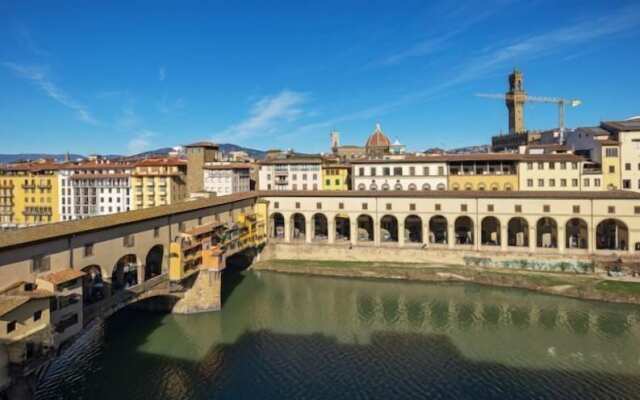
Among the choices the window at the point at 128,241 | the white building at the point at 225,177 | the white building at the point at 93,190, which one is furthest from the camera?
the white building at the point at 93,190

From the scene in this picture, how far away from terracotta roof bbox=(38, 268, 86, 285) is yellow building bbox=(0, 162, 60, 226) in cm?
7845

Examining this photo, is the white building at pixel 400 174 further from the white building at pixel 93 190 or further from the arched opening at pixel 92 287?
the white building at pixel 93 190

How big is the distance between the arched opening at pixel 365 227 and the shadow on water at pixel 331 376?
35191 mm

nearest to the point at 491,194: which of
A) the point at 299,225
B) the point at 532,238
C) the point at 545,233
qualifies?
the point at 532,238

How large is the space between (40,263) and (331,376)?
63.2ft

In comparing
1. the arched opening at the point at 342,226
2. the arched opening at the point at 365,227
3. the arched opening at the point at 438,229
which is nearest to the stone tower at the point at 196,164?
the arched opening at the point at 342,226

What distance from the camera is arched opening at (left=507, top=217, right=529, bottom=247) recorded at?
199ft

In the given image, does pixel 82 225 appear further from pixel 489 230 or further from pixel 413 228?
pixel 489 230

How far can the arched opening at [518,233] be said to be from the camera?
6053 centimetres

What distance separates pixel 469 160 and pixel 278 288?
3615 cm

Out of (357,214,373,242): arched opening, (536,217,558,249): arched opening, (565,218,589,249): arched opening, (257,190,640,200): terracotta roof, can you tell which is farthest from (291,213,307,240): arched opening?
(565,218,589,249): arched opening

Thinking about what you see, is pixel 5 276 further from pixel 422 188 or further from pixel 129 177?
pixel 129 177

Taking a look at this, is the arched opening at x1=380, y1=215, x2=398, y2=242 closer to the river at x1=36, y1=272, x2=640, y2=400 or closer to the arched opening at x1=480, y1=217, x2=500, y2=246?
the arched opening at x1=480, y1=217, x2=500, y2=246

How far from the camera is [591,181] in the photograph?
207 feet
